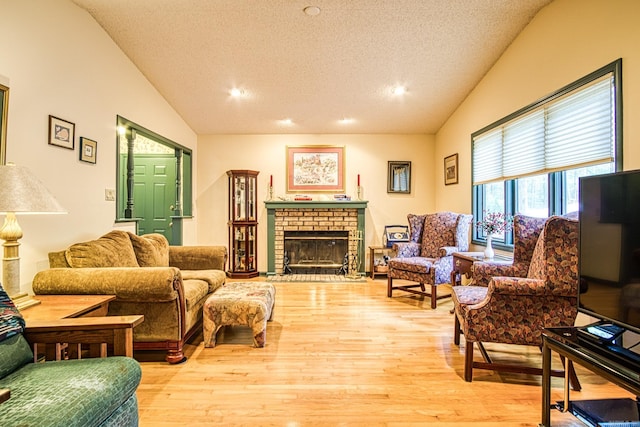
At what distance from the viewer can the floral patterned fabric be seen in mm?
1830

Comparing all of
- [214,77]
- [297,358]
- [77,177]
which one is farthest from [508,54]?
[77,177]

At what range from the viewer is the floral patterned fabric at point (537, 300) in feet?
6.00

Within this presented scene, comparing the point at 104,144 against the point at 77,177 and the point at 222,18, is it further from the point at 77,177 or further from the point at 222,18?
the point at 222,18

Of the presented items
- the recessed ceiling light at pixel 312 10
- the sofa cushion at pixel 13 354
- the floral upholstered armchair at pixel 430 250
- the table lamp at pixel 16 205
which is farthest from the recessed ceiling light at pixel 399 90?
the sofa cushion at pixel 13 354

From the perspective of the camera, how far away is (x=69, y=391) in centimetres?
109

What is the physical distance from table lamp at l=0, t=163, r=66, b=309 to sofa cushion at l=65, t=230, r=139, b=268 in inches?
18.0

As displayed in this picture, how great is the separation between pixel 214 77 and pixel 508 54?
3.38 metres

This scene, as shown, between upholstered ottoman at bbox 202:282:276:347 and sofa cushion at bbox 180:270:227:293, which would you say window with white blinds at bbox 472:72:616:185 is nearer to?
upholstered ottoman at bbox 202:282:276:347

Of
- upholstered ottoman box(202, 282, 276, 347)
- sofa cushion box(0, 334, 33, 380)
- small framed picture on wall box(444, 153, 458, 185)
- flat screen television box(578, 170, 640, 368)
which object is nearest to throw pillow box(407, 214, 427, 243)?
small framed picture on wall box(444, 153, 458, 185)

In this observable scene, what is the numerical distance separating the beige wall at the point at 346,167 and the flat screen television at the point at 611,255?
386 centimetres

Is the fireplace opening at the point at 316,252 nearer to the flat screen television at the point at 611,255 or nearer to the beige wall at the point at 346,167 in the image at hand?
the beige wall at the point at 346,167

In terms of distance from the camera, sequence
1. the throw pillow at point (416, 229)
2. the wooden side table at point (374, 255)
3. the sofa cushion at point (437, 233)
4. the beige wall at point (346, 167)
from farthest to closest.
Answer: the beige wall at point (346, 167) → the wooden side table at point (374, 255) → the throw pillow at point (416, 229) → the sofa cushion at point (437, 233)

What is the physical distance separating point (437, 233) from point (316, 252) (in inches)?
83.0

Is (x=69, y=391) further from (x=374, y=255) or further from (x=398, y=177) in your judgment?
(x=398, y=177)
